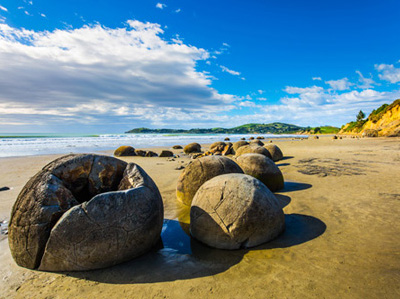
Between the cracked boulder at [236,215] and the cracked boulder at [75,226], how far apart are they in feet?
3.04

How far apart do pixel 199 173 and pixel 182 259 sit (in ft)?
9.28

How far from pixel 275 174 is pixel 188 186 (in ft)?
10.00

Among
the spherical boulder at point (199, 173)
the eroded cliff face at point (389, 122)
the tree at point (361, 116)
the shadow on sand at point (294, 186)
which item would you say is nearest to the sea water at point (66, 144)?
the spherical boulder at point (199, 173)

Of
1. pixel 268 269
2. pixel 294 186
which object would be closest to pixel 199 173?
pixel 268 269

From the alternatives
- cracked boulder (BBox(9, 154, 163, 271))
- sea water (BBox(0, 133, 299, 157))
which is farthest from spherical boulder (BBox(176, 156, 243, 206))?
sea water (BBox(0, 133, 299, 157))

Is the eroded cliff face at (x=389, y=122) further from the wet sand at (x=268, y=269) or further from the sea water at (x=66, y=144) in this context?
the wet sand at (x=268, y=269)

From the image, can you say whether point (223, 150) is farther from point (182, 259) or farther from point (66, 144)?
point (66, 144)

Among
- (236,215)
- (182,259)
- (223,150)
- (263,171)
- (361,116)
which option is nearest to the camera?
(182,259)

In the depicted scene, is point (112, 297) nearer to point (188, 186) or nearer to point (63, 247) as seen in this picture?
point (63, 247)

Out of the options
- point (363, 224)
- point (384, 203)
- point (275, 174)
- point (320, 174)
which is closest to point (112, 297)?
point (363, 224)

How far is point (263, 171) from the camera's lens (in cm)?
708

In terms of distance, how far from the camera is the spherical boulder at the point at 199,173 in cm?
609

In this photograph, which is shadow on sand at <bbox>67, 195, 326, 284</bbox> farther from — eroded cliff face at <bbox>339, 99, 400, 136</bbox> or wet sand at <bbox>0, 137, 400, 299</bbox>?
eroded cliff face at <bbox>339, 99, 400, 136</bbox>

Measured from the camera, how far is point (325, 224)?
4.61m
